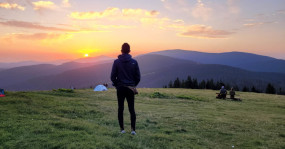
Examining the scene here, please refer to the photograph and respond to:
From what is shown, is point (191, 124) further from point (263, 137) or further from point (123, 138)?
point (123, 138)

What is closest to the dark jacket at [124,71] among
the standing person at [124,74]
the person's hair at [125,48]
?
the standing person at [124,74]

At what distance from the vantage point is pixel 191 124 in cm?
1312

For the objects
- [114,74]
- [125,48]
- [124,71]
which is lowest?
[114,74]

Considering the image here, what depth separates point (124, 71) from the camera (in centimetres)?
854

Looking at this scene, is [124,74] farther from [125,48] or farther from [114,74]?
[125,48]

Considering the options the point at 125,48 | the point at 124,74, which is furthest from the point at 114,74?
the point at 125,48

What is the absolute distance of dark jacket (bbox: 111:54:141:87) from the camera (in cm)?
852

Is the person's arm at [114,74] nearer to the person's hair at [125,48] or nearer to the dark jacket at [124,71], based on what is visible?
the dark jacket at [124,71]

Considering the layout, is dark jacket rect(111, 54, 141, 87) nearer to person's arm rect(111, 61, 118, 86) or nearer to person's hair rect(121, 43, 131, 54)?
person's arm rect(111, 61, 118, 86)

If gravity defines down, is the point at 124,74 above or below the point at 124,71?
below

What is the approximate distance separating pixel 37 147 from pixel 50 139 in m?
0.82

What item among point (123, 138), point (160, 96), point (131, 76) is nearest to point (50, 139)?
point (123, 138)

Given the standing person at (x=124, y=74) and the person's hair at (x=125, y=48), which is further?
the person's hair at (x=125, y=48)

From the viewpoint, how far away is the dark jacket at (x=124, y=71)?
852 centimetres
